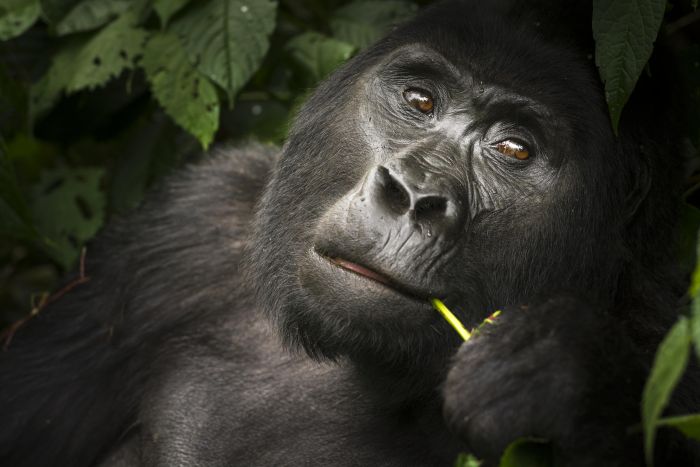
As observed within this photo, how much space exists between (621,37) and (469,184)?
2.41 ft

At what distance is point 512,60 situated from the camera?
3.89m

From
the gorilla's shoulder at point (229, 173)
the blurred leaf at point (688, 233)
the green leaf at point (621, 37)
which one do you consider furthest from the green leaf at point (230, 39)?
the blurred leaf at point (688, 233)

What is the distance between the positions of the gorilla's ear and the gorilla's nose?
80cm

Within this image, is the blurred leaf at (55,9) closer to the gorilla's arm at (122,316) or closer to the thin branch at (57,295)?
the gorilla's arm at (122,316)

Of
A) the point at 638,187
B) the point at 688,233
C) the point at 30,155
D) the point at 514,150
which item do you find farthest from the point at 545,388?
the point at 30,155

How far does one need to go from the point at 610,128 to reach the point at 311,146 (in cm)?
114

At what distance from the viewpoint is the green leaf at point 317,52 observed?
5484 mm

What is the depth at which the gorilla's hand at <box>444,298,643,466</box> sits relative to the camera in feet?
9.95

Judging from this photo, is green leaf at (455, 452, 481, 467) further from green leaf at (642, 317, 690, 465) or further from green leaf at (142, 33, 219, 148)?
green leaf at (142, 33, 219, 148)

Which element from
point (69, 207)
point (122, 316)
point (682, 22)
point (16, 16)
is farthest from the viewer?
point (69, 207)

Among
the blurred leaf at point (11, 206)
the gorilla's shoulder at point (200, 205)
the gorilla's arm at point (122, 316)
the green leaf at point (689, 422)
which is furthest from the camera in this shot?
the blurred leaf at point (11, 206)

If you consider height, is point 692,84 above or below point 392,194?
below

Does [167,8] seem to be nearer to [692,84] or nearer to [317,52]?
[317,52]

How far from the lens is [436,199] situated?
3.46 metres
